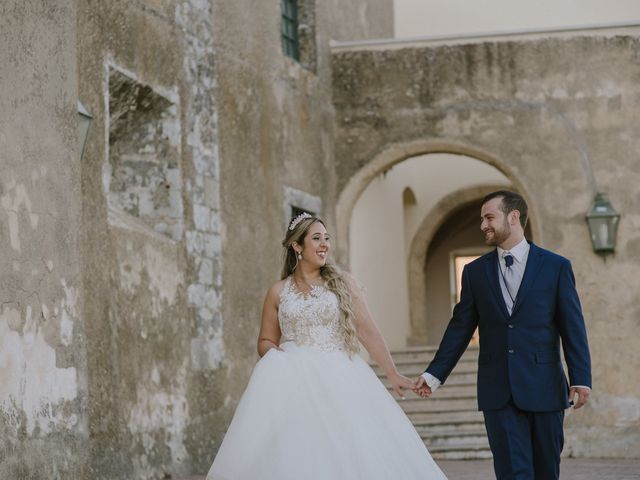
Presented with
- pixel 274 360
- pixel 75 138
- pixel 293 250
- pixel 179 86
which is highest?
pixel 179 86

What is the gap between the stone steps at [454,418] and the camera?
13.5 metres

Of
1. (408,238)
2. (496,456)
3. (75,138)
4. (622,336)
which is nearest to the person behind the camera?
(496,456)

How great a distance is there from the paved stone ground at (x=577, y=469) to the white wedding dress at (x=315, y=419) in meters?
3.96

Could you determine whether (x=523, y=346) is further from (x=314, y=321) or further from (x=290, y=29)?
(x=290, y=29)

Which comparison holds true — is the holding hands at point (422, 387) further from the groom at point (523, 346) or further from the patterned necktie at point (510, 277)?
the patterned necktie at point (510, 277)

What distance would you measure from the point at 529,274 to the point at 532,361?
0.41 meters

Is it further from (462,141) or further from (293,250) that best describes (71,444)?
(462,141)

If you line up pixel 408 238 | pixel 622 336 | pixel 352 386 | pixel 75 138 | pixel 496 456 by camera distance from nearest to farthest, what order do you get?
pixel 496 456, pixel 352 386, pixel 75 138, pixel 622 336, pixel 408 238

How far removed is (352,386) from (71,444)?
1.56 metres

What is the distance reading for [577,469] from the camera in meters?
12.1

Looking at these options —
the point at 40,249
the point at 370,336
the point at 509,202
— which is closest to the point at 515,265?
the point at 509,202

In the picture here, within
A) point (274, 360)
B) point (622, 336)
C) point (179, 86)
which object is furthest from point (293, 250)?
point (622, 336)

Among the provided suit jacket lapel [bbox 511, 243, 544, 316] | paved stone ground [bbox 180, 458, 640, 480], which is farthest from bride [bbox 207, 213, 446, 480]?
paved stone ground [bbox 180, 458, 640, 480]

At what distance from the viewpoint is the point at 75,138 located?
7.48 m
